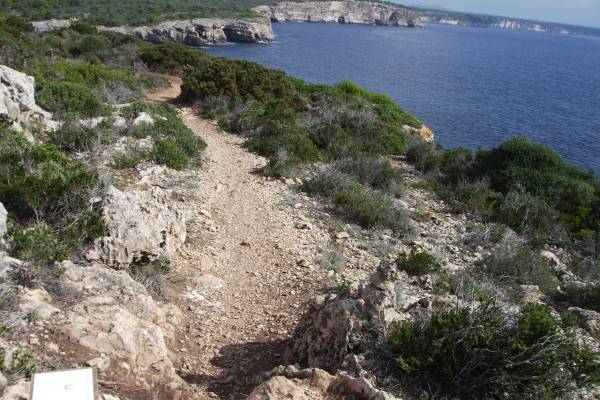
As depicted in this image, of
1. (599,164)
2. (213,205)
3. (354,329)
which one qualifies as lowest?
(599,164)

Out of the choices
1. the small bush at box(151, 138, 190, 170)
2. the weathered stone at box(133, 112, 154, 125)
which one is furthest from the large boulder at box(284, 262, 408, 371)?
the weathered stone at box(133, 112, 154, 125)

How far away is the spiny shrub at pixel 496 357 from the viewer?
380 centimetres

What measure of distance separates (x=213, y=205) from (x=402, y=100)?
28407 mm

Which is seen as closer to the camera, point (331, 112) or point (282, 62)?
point (331, 112)

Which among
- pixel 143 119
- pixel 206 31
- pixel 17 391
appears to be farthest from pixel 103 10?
pixel 17 391

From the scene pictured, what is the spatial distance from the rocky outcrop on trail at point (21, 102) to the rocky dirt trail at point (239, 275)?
378cm

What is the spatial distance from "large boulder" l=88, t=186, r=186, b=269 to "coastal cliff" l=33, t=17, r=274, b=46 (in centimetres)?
6009

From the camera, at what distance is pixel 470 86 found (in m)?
44.2

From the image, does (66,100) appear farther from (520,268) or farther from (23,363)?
(520,268)

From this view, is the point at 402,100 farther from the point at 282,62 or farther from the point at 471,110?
the point at 282,62

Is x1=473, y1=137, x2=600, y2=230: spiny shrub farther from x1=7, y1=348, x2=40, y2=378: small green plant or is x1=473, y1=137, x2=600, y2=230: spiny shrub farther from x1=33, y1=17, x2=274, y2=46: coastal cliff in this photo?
x1=33, y1=17, x2=274, y2=46: coastal cliff

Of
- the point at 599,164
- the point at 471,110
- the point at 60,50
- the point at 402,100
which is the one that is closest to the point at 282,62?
the point at 402,100

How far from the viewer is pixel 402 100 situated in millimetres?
34906

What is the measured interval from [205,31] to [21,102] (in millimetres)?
63697
